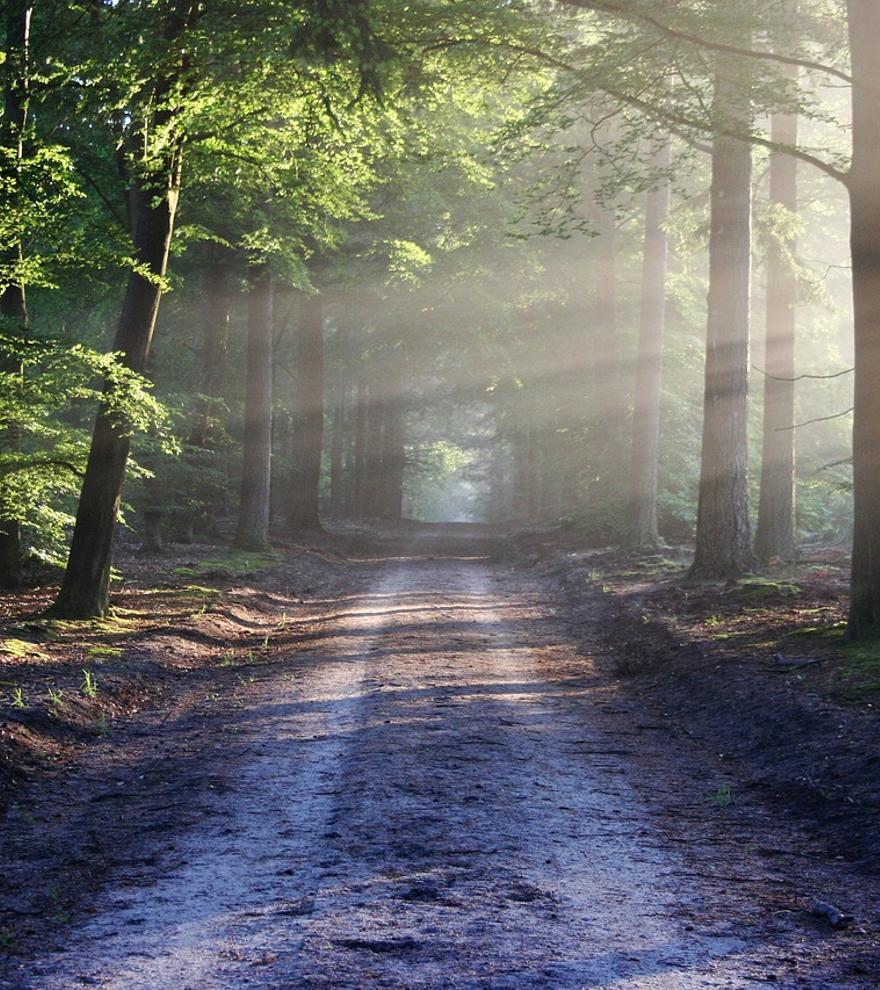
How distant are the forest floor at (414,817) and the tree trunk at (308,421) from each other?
59.1ft

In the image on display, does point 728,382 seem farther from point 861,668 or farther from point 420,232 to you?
point 420,232

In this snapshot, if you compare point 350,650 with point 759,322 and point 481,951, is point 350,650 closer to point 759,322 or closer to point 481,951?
point 481,951

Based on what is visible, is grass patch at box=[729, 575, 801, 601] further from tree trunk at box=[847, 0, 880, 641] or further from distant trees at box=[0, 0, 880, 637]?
tree trunk at box=[847, 0, 880, 641]

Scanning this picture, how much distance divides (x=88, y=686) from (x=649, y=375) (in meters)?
17.2

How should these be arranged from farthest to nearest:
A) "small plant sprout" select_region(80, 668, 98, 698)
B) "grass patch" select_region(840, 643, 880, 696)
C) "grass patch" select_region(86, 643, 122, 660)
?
1. "grass patch" select_region(86, 643, 122, 660)
2. "small plant sprout" select_region(80, 668, 98, 698)
3. "grass patch" select_region(840, 643, 880, 696)

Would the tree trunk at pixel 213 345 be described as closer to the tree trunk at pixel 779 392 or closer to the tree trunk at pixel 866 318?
the tree trunk at pixel 779 392

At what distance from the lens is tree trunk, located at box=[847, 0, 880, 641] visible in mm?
10141

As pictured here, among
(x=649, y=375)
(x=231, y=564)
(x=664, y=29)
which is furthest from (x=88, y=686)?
Answer: (x=649, y=375)

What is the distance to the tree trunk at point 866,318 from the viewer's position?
10.1 m

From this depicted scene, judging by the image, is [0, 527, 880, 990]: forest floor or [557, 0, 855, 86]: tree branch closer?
[0, 527, 880, 990]: forest floor

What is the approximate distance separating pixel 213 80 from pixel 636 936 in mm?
11053

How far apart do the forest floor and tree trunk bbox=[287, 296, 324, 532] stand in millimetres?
18014

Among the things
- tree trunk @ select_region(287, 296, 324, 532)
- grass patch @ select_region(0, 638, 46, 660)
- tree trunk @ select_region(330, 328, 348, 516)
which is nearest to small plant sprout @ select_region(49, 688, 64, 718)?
grass patch @ select_region(0, 638, 46, 660)

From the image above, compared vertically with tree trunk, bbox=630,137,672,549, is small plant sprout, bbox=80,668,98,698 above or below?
below
